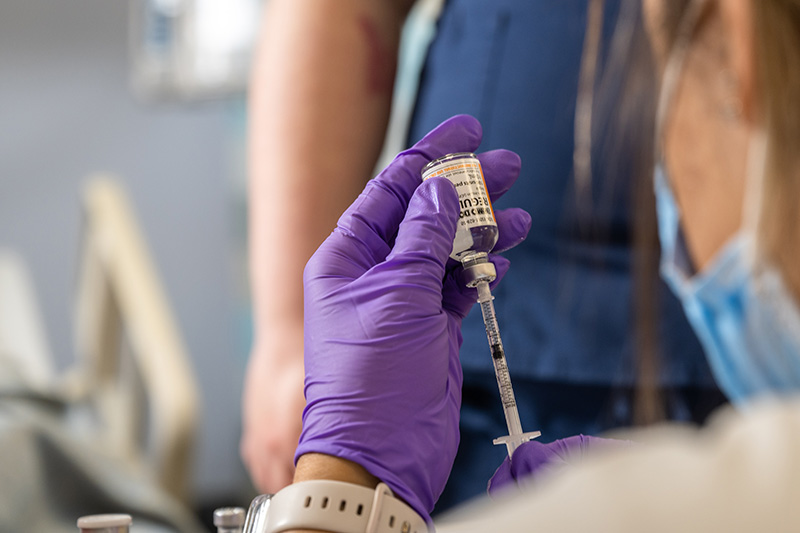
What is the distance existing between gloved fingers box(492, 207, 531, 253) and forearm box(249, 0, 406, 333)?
7.6 inches

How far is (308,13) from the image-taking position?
0.85 m

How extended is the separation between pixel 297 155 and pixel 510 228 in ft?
0.99

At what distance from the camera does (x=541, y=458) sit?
1.72 feet

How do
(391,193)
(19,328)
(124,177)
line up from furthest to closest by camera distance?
(124,177) → (19,328) → (391,193)

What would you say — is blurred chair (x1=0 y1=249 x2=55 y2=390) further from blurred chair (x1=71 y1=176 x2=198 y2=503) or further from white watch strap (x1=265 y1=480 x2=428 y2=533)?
white watch strap (x1=265 y1=480 x2=428 y2=533)

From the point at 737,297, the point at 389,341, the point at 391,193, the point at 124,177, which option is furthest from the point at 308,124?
the point at 124,177

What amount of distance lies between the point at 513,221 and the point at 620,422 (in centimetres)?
28

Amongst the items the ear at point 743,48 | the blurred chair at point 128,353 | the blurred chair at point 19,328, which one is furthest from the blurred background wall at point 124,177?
the ear at point 743,48

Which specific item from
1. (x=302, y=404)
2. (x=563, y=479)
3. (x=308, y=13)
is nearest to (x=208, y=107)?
(x=308, y=13)

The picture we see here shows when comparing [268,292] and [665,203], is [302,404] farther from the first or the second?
[665,203]

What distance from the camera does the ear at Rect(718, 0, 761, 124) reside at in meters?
0.73

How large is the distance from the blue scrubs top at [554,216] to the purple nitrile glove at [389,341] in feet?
0.67

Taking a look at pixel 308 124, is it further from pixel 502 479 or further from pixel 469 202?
pixel 502 479

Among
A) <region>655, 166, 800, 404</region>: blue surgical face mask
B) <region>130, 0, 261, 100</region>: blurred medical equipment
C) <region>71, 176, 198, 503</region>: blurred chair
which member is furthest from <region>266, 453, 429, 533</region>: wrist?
<region>130, 0, 261, 100</region>: blurred medical equipment
